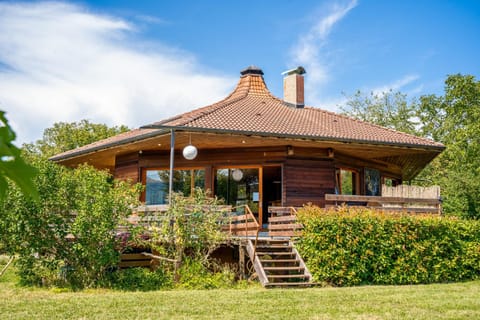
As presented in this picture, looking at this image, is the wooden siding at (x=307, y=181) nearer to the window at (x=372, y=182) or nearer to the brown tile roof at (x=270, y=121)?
the brown tile roof at (x=270, y=121)

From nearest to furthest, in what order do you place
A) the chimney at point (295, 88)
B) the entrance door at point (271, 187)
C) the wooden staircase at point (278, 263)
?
the wooden staircase at point (278, 263)
the entrance door at point (271, 187)
the chimney at point (295, 88)

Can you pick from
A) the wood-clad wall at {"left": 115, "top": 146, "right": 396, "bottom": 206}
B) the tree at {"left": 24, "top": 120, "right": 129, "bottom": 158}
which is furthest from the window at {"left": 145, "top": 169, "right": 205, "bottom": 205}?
the tree at {"left": 24, "top": 120, "right": 129, "bottom": 158}

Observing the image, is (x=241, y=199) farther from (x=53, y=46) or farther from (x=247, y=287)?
(x=53, y=46)

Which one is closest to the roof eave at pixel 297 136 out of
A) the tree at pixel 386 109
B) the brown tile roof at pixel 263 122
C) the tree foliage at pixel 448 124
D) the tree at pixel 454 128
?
the brown tile roof at pixel 263 122

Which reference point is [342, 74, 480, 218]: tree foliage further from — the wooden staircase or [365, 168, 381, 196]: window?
the wooden staircase

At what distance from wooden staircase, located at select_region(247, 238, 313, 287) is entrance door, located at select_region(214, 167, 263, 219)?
11.9ft

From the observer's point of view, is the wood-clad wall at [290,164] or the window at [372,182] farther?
the window at [372,182]

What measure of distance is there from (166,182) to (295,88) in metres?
6.18

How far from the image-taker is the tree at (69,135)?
105ft

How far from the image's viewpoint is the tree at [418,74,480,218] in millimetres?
26353

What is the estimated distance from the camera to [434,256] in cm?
1205

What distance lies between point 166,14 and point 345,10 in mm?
7309

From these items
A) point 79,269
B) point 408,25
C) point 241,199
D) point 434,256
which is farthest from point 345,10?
point 79,269

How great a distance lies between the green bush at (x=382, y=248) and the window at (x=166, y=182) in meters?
5.49
